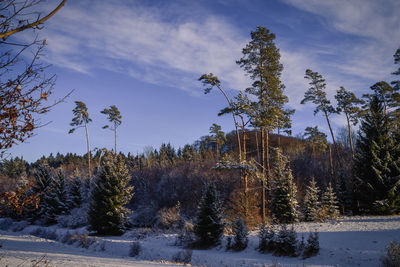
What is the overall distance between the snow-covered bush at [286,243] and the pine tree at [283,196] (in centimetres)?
724

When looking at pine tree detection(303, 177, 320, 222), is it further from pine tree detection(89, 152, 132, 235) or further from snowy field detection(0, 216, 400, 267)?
pine tree detection(89, 152, 132, 235)

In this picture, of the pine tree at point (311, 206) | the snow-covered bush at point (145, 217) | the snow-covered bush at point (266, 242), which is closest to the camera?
the snow-covered bush at point (266, 242)

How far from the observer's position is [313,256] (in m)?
10.8

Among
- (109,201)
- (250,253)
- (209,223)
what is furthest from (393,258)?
(109,201)

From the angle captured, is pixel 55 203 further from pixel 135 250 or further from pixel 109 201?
pixel 135 250

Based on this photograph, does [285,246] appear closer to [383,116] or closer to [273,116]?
[273,116]

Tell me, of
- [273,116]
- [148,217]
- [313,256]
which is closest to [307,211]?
[273,116]

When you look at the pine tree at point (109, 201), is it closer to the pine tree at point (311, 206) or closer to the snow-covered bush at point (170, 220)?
the snow-covered bush at point (170, 220)

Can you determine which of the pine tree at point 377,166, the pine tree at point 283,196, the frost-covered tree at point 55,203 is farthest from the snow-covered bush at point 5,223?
the pine tree at point 377,166

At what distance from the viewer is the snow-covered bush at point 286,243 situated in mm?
11586

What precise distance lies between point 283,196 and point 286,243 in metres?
8.74

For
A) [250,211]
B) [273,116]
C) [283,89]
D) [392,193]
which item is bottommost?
[250,211]

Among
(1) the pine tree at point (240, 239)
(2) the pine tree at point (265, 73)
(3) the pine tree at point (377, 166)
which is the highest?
(2) the pine tree at point (265, 73)

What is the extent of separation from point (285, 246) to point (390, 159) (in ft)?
40.5
